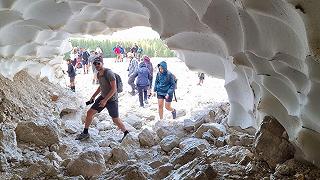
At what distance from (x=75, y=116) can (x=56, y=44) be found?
1512 mm

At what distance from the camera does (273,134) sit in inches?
131

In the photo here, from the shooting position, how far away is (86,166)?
4.18 m

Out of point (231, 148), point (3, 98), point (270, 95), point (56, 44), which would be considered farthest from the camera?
point (56, 44)

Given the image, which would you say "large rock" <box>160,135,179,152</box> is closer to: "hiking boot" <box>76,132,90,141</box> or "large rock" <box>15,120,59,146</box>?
"hiking boot" <box>76,132,90,141</box>

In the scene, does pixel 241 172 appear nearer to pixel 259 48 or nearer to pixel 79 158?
pixel 259 48

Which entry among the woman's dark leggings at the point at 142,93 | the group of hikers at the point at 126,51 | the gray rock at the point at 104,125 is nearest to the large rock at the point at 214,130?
the gray rock at the point at 104,125

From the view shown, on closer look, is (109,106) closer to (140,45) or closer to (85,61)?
(85,61)

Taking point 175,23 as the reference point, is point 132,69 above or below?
below

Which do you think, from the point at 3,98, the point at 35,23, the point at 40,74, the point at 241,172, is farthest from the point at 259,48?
the point at 40,74

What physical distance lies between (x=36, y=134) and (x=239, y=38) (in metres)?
→ 3.03

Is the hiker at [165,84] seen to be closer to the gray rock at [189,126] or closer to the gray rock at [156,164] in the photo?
the gray rock at [189,126]

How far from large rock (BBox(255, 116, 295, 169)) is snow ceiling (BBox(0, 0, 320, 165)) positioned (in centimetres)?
9

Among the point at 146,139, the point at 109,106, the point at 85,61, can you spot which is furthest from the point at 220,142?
the point at 85,61

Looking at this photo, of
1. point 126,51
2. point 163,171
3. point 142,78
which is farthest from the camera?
point 126,51
